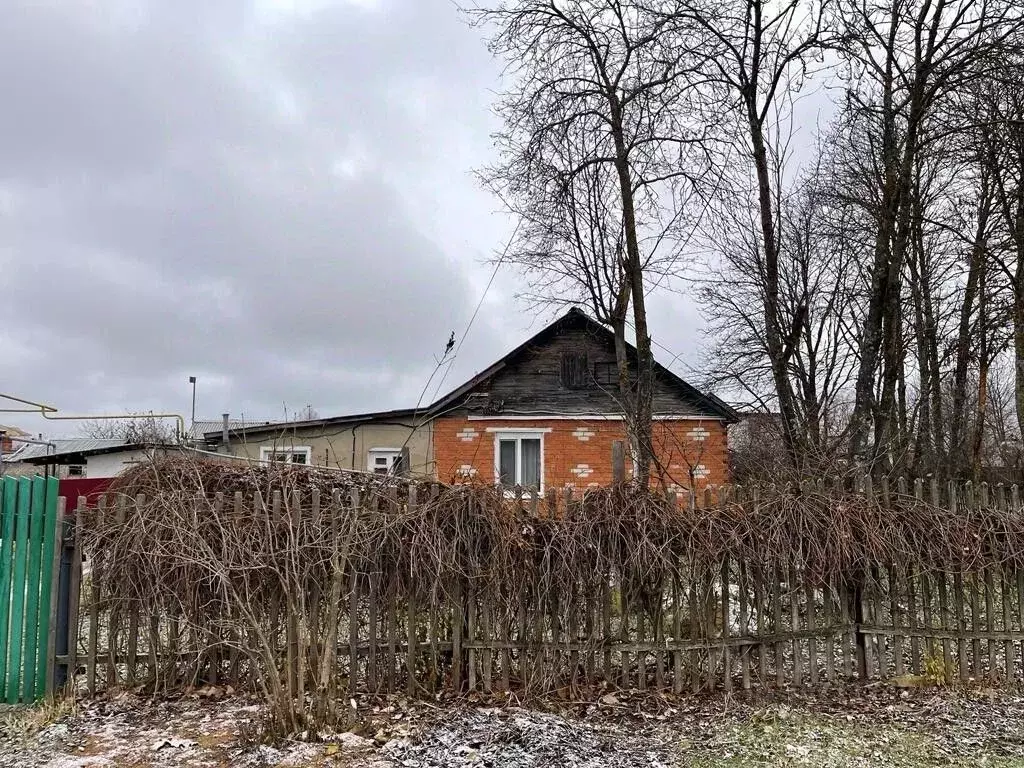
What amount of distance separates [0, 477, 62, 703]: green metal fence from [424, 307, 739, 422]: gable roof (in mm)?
12214

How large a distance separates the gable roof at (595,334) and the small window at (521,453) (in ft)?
4.85

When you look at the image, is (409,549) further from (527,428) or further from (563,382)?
(563,382)

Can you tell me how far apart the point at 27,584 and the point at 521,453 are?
13648 millimetres

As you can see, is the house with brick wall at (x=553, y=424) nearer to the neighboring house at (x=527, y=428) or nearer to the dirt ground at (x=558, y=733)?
the neighboring house at (x=527, y=428)

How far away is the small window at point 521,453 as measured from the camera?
1856cm

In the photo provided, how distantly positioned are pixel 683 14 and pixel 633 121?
1.77 m

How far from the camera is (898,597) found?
6176 mm

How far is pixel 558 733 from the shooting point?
483 centimetres

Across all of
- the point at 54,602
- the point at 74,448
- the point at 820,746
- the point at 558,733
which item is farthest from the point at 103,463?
the point at 820,746

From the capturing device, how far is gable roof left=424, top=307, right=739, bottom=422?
1825 cm

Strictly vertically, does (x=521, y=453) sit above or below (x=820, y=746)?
above

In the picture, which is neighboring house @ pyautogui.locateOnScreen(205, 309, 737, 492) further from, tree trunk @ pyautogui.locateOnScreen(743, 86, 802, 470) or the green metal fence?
the green metal fence

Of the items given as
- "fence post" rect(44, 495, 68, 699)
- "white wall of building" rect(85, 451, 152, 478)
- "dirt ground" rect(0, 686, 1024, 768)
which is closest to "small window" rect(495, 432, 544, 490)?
"dirt ground" rect(0, 686, 1024, 768)

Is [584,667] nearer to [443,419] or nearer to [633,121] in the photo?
[633,121]
